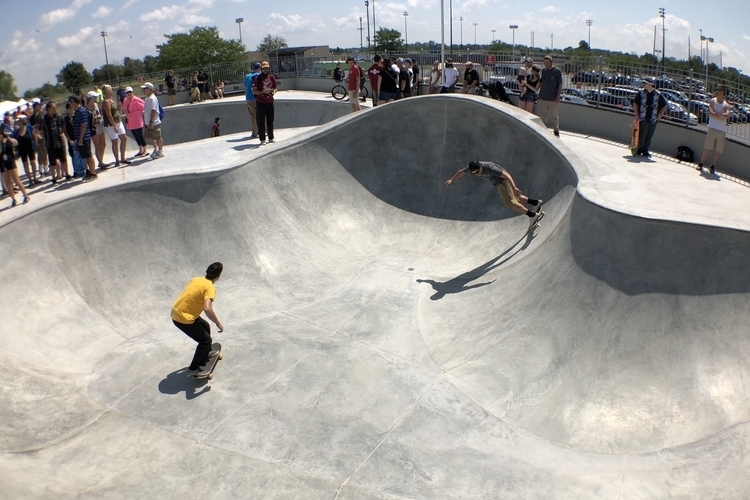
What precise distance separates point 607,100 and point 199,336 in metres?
13.0

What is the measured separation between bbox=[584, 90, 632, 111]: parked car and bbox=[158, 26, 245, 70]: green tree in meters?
58.7

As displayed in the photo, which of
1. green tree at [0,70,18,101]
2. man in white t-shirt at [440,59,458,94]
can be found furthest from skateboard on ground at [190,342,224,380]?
green tree at [0,70,18,101]

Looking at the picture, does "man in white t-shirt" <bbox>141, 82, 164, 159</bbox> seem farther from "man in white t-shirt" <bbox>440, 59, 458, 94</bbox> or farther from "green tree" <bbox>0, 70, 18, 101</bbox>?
"green tree" <bbox>0, 70, 18, 101</bbox>

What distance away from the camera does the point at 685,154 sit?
486 inches

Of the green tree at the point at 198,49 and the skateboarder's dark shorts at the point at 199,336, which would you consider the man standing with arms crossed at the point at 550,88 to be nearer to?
the skateboarder's dark shorts at the point at 199,336

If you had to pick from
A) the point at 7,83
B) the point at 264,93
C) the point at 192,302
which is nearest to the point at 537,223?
the point at 192,302

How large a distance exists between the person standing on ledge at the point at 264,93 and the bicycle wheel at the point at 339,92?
931cm

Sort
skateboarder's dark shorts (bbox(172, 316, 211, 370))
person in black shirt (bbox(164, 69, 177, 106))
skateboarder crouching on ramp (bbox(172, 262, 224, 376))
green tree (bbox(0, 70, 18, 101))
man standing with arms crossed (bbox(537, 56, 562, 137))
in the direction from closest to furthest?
skateboarder crouching on ramp (bbox(172, 262, 224, 376)) < skateboarder's dark shorts (bbox(172, 316, 211, 370)) < man standing with arms crossed (bbox(537, 56, 562, 137)) < person in black shirt (bbox(164, 69, 177, 106)) < green tree (bbox(0, 70, 18, 101))

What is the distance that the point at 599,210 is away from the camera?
25.0 ft

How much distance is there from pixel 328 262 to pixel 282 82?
21325 mm

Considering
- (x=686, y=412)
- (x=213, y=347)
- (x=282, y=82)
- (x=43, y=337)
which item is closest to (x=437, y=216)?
(x=213, y=347)

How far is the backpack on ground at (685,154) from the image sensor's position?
1225cm

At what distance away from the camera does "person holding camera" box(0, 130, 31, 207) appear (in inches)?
380

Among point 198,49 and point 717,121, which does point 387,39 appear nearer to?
point 198,49
